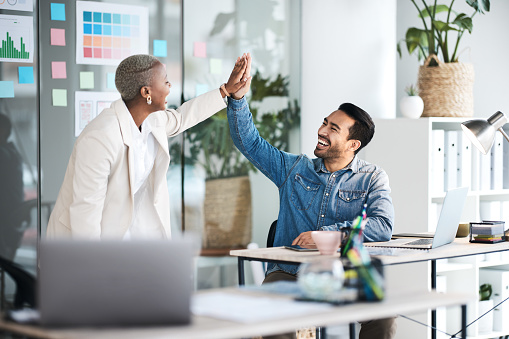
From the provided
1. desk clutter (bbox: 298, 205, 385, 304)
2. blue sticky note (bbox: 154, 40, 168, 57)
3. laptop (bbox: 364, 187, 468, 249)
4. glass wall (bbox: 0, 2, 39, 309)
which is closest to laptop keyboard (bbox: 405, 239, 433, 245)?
laptop (bbox: 364, 187, 468, 249)

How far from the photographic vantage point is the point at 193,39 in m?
4.00

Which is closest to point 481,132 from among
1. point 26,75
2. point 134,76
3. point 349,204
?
point 349,204

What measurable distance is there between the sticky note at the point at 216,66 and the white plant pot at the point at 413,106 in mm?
1102

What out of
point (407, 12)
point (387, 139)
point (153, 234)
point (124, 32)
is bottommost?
point (153, 234)

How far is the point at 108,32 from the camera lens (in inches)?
147

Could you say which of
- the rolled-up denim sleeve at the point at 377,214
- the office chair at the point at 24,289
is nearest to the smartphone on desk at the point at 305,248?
the rolled-up denim sleeve at the point at 377,214

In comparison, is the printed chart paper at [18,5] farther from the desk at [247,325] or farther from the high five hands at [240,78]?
the desk at [247,325]

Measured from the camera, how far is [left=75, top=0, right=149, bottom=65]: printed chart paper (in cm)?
368

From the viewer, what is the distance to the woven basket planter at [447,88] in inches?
171

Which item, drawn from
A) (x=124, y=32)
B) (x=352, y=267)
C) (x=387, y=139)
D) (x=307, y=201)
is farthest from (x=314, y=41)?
(x=352, y=267)

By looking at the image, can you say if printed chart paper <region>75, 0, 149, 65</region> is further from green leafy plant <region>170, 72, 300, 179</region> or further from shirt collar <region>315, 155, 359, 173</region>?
shirt collar <region>315, 155, 359, 173</region>

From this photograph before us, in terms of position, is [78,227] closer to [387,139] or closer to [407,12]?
[387,139]

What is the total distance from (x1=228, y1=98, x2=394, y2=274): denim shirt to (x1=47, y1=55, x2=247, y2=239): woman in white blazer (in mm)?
380

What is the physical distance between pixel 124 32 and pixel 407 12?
84.7 inches
